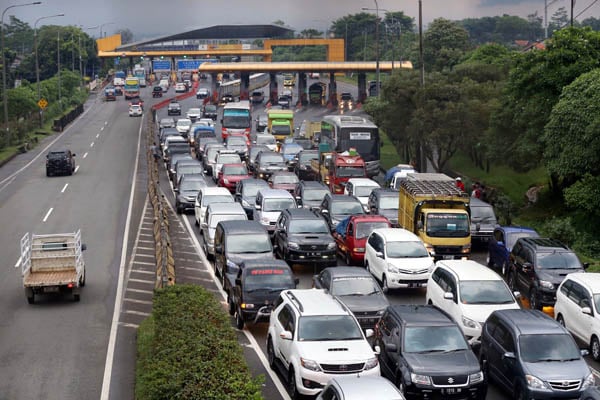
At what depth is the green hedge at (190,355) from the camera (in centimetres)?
1372

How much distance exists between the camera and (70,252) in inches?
1014

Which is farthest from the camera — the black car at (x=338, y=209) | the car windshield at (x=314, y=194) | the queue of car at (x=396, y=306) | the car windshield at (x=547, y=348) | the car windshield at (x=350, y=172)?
the car windshield at (x=350, y=172)

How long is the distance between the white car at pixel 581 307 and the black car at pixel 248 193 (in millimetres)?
17097

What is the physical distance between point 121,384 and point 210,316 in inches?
86.9

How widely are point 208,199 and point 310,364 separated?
20068 millimetres

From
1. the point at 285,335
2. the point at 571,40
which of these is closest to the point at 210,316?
the point at 285,335

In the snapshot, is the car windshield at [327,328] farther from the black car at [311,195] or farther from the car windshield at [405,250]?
the black car at [311,195]

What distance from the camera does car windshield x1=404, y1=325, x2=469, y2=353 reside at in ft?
57.0

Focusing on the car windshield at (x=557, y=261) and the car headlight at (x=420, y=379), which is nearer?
the car headlight at (x=420, y=379)

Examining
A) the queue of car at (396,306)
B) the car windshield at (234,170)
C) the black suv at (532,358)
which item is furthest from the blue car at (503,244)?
the car windshield at (234,170)

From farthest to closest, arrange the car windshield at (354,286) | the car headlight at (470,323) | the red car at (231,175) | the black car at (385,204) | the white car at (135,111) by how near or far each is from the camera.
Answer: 1. the white car at (135,111)
2. the red car at (231,175)
3. the black car at (385,204)
4. the car windshield at (354,286)
5. the car headlight at (470,323)

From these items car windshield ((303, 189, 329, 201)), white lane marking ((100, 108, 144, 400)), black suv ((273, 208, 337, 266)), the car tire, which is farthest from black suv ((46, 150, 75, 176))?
the car tire

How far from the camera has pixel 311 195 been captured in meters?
38.3

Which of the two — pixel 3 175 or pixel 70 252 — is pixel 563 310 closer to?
pixel 70 252
